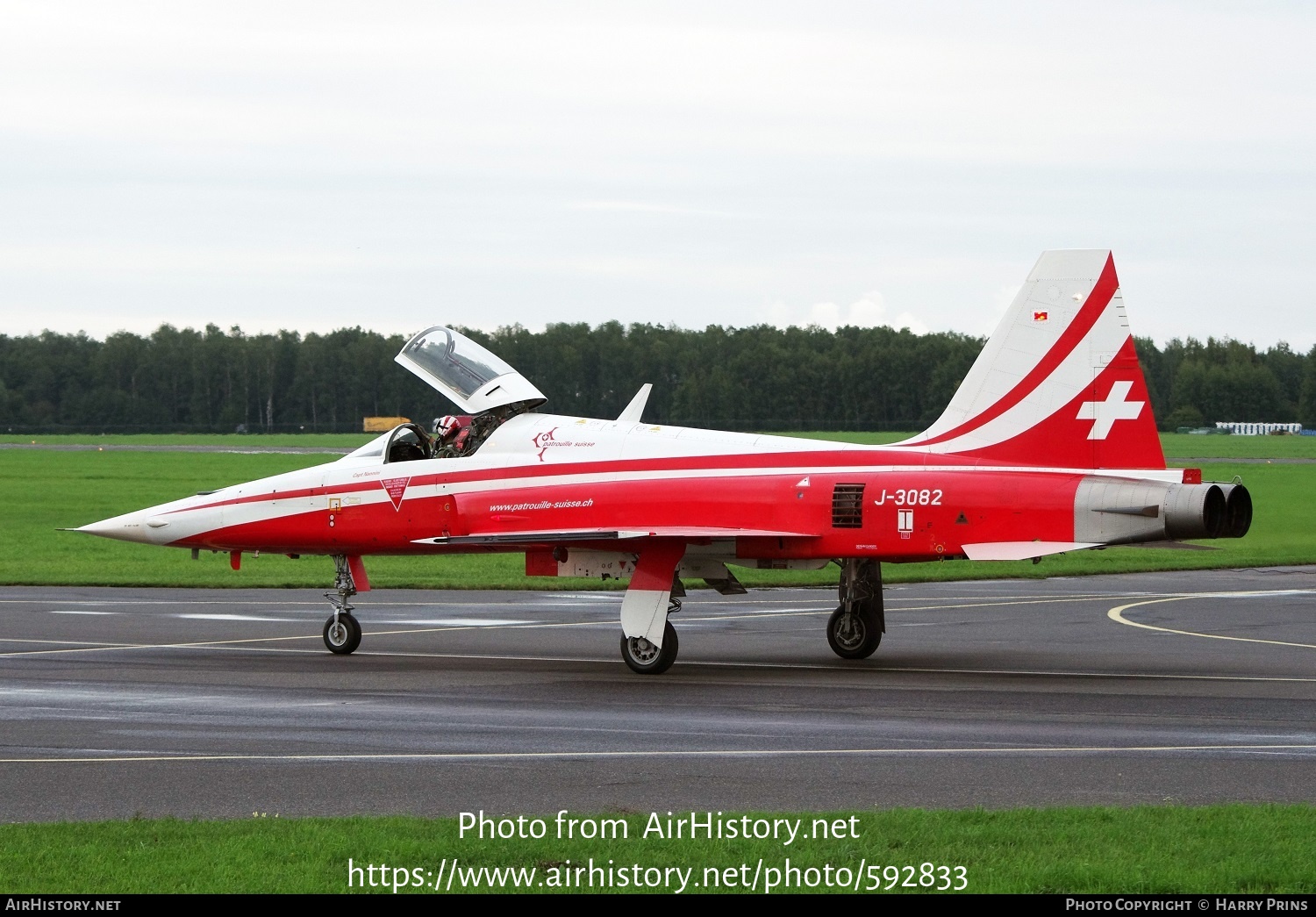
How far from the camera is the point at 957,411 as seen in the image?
17.5 m

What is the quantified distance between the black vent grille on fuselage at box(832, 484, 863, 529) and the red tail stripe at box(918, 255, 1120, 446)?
1580 mm

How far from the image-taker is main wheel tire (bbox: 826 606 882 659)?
19.1 meters

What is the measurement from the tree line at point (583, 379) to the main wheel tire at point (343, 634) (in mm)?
78042

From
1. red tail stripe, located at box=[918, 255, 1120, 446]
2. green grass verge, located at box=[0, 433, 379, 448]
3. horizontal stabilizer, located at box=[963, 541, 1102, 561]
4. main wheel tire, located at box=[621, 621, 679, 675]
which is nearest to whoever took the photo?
horizontal stabilizer, located at box=[963, 541, 1102, 561]

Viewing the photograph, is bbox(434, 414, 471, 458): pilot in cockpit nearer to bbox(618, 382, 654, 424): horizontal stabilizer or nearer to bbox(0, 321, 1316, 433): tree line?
bbox(618, 382, 654, 424): horizontal stabilizer

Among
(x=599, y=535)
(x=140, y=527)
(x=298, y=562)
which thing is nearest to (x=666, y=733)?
(x=599, y=535)

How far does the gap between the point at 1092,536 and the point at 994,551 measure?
97 cm

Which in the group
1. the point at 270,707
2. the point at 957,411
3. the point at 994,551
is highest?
the point at 957,411

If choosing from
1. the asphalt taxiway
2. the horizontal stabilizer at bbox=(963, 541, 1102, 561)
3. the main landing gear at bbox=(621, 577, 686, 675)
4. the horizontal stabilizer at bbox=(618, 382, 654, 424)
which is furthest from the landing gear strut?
the horizontal stabilizer at bbox=(963, 541, 1102, 561)

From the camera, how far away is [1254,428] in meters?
177

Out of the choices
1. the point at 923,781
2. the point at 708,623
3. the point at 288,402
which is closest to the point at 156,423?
the point at 288,402

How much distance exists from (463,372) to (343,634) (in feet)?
11.8

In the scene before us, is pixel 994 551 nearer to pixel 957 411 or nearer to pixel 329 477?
pixel 957 411

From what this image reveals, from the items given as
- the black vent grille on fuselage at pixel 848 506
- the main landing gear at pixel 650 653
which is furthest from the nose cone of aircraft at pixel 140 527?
the black vent grille on fuselage at pixel 848 506
